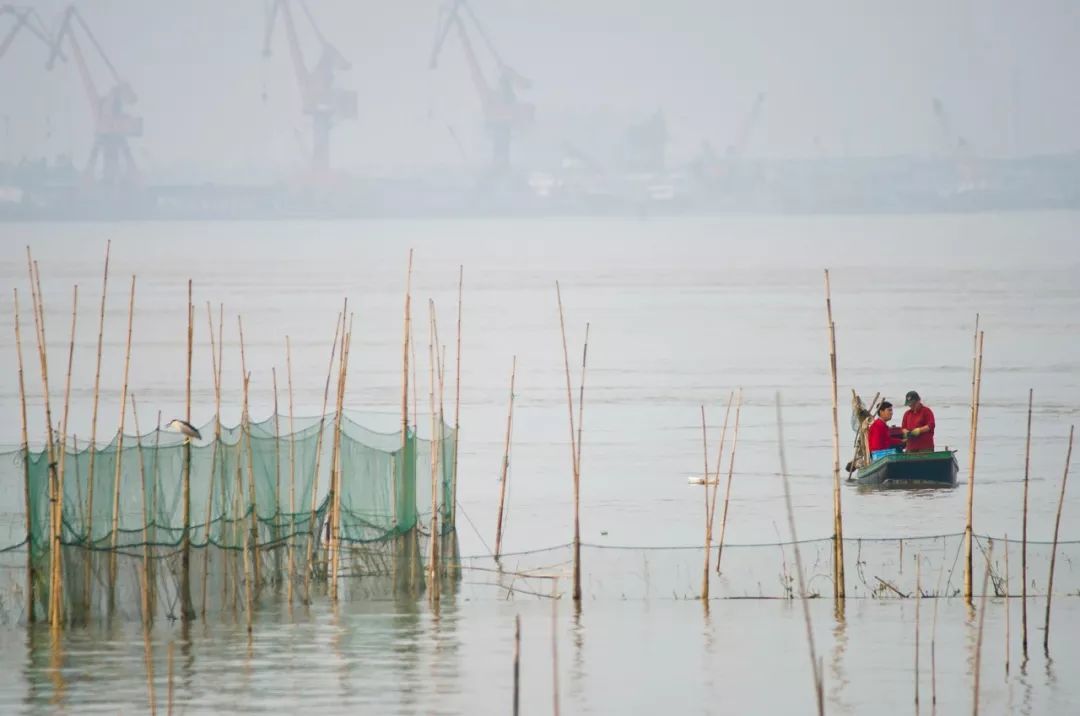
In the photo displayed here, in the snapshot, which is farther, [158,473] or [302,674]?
[158,473]

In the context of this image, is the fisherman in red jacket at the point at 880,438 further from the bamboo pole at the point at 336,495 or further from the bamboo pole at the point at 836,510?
the bamboo pole at the point at 336,495

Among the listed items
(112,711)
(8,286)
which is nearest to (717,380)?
(112,711)

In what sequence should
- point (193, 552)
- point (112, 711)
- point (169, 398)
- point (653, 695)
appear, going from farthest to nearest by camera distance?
point (169, 398)
point (193, 552)
point (653, 695)
point (112, 711)

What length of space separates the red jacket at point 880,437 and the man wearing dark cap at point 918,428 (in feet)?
0.58

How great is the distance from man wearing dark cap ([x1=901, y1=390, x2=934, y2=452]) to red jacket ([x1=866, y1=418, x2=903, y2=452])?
175 mm

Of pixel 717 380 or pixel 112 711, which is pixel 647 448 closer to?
pixel 717 380

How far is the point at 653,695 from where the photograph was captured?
8117 millimetres

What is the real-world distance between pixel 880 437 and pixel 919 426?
404 mm

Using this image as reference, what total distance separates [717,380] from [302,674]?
57.4 ft

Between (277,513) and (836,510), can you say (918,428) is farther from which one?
(277,513)

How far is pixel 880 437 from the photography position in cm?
1421

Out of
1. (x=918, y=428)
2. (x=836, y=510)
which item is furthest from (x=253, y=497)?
(x=918, y=428)

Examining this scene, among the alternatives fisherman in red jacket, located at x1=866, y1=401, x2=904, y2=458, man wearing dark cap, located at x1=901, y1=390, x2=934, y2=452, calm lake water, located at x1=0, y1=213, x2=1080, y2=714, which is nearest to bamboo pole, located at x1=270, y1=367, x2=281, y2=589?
calm lake water, located at x1=0, y1=213, x2=1080, y2=714

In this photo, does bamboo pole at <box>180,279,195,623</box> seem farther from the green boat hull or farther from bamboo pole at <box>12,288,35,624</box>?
the green boat hull
